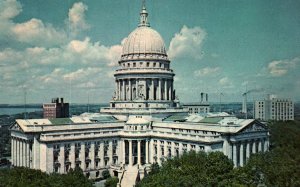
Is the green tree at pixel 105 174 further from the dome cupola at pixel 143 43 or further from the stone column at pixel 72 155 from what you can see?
the dome cupola at pixel 143 43

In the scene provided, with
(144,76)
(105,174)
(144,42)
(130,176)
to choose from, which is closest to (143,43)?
(144,42)

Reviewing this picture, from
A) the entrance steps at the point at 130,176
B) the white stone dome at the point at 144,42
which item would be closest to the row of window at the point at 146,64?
the white stone dome at the point at 144,42

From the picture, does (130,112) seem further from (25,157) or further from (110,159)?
(25,157)

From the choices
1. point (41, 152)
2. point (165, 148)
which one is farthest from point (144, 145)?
point (41, 152)

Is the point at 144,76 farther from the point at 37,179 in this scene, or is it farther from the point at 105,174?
the point at 37,179

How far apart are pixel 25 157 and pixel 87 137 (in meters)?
15.8

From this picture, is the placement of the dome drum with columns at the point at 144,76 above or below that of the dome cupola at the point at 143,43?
below

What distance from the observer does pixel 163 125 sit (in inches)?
3752

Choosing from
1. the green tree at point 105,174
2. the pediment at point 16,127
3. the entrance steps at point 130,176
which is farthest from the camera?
the green tree at point 105,174

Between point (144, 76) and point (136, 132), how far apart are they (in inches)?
837

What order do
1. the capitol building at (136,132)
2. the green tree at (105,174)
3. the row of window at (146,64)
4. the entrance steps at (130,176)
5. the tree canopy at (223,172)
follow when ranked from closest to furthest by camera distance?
the tree canopy at (223,172), the entrance steps at (130,176), the capitol building at (136,132), the green tree at (105,174), the row of window at (146,64)

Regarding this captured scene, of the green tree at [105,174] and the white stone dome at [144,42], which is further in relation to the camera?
the white stone dome at [144,42]

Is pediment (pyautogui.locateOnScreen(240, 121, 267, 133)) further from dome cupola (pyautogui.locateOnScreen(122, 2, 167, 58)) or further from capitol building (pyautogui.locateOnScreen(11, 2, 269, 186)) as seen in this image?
dome cupola (pyautogui.locateOnScreen(122, 2, 167, 58))

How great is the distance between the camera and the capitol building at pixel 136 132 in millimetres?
83375
